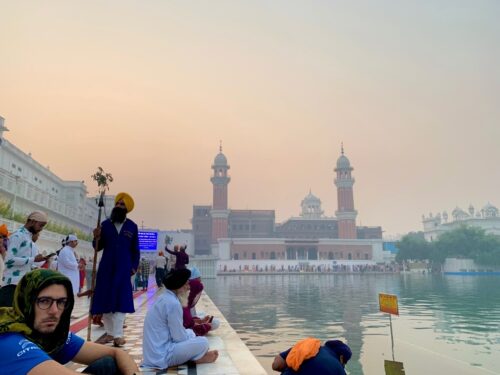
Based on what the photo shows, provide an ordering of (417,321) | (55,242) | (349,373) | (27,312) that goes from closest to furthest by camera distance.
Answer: (27,312) → (349,373) → (417,321) → (55,242)

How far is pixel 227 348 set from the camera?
16.1 feet

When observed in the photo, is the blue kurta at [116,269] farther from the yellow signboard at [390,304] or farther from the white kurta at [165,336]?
the yellow signboard at [390,304]

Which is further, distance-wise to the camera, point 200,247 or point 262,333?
point 200,247

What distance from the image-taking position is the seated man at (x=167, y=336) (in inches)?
141

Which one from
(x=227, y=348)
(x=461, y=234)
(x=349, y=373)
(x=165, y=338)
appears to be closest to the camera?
(x=165, y=338)

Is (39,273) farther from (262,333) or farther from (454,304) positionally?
(454,304)

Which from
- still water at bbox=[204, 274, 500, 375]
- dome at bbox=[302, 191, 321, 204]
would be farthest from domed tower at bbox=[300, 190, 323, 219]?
Answer: still water at bbox=[204, 274, 500, 375]

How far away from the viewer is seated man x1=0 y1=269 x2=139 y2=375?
54.1 inches

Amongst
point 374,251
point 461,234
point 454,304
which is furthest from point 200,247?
point 454,304

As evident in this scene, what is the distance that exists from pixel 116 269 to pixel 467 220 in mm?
92174

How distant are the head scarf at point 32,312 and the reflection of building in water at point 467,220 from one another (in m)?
84.3

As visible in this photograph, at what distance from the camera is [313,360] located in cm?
228

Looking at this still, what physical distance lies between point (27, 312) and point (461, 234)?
67.2 m

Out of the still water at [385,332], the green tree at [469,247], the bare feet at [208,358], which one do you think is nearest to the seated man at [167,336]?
the bare feet at [208,358]
